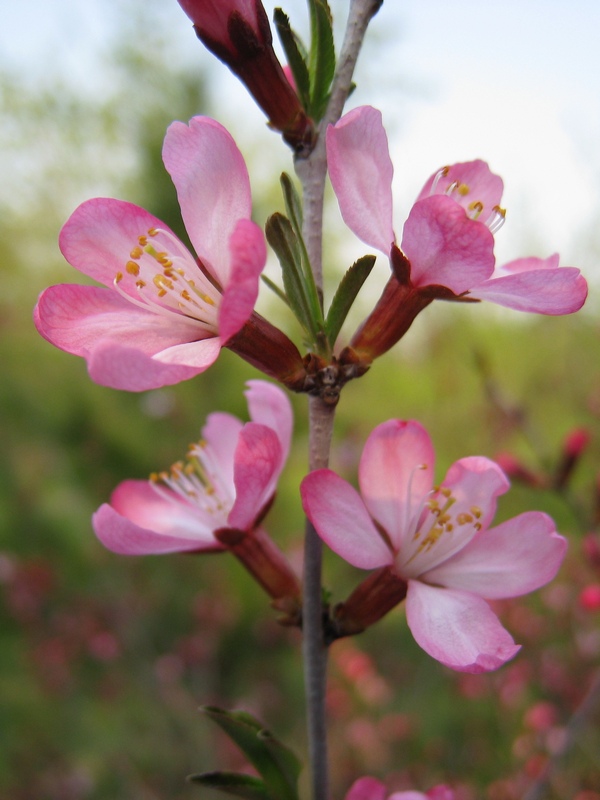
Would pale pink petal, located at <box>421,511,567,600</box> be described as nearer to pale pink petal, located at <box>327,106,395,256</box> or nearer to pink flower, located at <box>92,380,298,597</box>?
pink flower, located at <box>92,380,298,597</box>

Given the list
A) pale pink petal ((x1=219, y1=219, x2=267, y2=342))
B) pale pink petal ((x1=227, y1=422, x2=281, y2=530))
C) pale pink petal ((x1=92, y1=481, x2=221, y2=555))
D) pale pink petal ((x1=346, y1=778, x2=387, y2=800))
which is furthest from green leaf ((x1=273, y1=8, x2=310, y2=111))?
pale pink petal ((x1=346, y1=778, x2=387, y2=800))

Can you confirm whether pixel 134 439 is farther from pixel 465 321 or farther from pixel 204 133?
pixel 204 133

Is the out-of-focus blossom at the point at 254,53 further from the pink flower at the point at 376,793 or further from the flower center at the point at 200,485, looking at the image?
the pink flower at the point at 376,793

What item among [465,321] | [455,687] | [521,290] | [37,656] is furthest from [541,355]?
[521,290]

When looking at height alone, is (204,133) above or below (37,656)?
above

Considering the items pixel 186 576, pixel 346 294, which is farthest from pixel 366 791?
pixel 186 576

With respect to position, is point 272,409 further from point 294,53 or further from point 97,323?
point 294,53

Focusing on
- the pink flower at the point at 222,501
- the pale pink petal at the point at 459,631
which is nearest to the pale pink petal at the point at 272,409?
the pink flower at the point at 222,501
